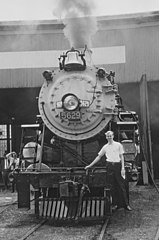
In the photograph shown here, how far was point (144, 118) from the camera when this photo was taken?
12.9 meters

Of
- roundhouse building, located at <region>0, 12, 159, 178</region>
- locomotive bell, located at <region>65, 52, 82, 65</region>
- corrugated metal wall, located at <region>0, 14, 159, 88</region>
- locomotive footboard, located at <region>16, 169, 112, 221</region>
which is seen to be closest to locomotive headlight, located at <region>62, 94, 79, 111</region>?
locomotive bell, located at <region>65, 52, 82, 65</region>

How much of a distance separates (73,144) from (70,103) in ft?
2.94

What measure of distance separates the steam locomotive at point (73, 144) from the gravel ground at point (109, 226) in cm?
32

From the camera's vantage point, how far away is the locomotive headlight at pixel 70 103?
7.09 meters

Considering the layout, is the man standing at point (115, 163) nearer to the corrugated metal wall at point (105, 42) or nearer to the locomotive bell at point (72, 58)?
the locomotive bell at point (72, 58)

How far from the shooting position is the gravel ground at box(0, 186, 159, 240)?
5941 mm

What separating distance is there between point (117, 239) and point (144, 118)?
7.52 m

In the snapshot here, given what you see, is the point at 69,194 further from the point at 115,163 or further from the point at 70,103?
the point at 70,103

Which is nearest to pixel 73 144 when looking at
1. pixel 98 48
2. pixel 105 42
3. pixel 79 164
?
pixel 79 164

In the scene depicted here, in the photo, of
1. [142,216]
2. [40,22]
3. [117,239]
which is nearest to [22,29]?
[40,22]

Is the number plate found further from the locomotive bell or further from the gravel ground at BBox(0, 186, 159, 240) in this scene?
the gravel ground at BBox(0, 186, 159, 240)

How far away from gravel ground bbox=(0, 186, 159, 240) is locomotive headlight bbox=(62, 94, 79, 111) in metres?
2.00

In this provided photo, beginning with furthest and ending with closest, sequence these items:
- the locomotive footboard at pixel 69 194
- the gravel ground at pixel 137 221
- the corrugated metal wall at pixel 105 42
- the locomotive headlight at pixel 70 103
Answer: the corrugated metal wall at pixel 105 42 → the locomotive headlight at pixel 70 103 → the locomotive footboard at pixel 69 194 → the gravel ground at pixel 137 221

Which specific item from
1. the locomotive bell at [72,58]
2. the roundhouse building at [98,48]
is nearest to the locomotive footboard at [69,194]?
the locomotive bell at [72,58]
